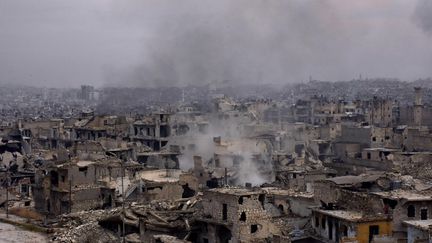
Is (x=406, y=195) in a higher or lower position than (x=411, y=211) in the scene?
higher

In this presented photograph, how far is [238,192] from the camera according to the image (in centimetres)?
2816

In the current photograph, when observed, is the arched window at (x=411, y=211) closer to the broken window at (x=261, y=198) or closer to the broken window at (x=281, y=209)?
the broken window at (x=261, y=198)

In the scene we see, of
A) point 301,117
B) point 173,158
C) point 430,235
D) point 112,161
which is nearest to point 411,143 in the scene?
point 173,158

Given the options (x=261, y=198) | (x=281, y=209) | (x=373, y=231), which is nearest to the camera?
(x=373, y=231)

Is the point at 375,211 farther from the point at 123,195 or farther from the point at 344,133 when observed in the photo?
A: the point at 344,133

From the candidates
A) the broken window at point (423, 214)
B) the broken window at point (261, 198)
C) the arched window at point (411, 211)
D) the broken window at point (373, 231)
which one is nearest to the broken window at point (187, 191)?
the broken window at point (261, 198)

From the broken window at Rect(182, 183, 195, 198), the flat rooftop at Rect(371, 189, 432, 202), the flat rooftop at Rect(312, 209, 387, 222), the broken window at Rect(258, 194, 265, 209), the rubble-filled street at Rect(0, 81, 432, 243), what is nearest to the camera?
the flat rooftop at Rect(312, 209, 387, 222)

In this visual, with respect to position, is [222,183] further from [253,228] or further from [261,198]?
[253,228]

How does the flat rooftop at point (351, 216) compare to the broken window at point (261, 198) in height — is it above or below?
below

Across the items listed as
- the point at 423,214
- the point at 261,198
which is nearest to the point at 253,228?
the point at 261,198

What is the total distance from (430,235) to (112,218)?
14.1 m

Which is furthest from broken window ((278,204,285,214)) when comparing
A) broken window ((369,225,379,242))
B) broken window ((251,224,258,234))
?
broken window ((369,225,379,242))

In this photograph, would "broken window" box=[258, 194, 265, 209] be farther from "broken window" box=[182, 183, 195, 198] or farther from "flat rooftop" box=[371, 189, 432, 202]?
"broken window" box=[182, 183, 195, 198]

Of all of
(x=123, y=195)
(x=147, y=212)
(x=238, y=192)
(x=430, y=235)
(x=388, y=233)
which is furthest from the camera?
(x=123, y=195)
